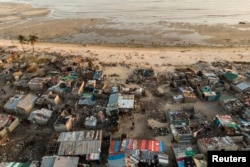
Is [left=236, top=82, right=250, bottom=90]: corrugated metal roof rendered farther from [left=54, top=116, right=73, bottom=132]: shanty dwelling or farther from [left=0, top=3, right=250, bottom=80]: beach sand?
[left=54, top=116, right=73, bottom=132]: shanty dwelling

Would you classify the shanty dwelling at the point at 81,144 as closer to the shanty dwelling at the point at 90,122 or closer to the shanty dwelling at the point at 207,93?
the shanty dwelling at the point at 90,122

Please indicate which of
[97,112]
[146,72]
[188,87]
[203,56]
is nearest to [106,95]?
[97,112]

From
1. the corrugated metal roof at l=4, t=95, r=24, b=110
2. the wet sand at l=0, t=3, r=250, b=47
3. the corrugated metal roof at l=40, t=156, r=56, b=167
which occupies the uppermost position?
the wet sand at l=0, t=3, r=250, b=47

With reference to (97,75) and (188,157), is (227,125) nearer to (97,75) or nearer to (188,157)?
(188,157)

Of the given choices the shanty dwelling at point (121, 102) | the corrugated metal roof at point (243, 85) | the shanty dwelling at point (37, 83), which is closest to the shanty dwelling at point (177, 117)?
the shanty dwelling at point (121, 102)

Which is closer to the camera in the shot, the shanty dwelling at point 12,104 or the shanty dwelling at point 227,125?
the shanty dwelling at point 227,125

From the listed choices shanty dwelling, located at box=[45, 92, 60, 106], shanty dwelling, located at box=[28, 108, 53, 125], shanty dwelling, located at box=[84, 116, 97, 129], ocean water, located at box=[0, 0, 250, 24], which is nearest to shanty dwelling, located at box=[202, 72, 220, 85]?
shanty dwelling, located at box=[84, 116, 97, 129]

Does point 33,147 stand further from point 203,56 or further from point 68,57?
point 203,56
